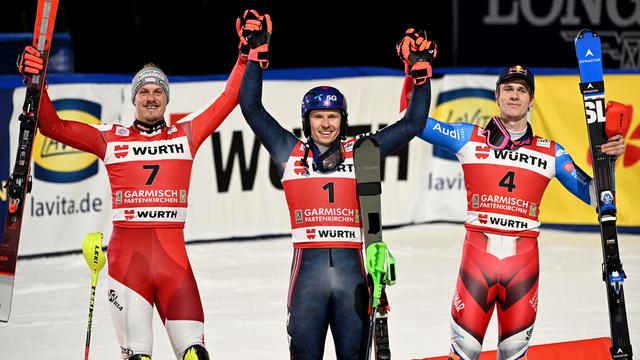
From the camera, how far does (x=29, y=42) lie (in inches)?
590

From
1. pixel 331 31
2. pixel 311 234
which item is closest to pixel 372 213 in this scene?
pixel 311 234

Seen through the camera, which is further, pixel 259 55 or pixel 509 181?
pixel 509 181

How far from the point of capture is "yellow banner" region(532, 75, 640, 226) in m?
15.4

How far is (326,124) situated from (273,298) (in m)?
5.03

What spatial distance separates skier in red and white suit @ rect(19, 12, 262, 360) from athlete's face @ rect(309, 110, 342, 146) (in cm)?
71

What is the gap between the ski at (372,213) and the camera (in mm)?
7281

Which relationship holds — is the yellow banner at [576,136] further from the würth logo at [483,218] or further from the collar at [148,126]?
the collar at [148,126]

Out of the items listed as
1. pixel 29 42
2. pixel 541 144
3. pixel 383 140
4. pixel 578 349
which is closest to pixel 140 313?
pixel 383 140

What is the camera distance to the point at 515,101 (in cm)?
804

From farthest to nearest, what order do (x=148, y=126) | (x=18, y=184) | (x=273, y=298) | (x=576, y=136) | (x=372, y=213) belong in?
1. (x=576, y=136)
2. (x=273, y=298)
3. (x=18, y=184)
4. (x=148, y=126)
5. (x=372, y=213)

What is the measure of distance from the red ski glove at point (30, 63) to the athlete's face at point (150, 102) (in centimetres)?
65

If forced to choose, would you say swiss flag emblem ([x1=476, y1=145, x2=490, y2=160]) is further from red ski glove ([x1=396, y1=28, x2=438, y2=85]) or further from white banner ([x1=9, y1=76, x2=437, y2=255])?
white banner ([x1=9, y1=76, x2=437, y2=255])

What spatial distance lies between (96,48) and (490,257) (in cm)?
1306

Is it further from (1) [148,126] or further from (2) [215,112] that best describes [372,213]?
(1) [148,126]
